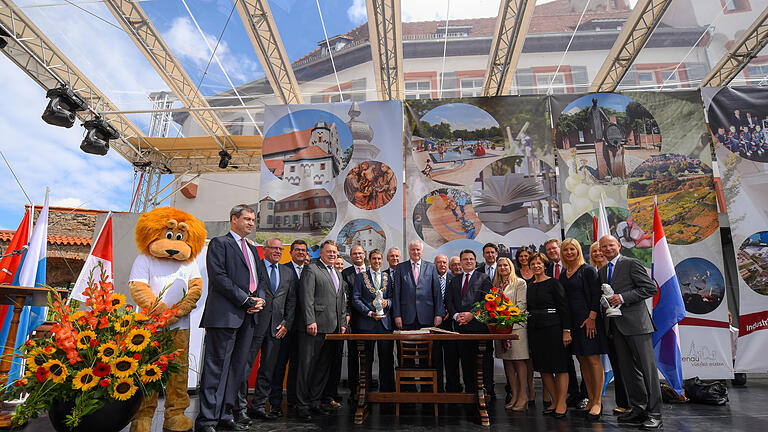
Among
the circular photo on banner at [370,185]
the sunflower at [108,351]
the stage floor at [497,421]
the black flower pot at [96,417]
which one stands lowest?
the stage floor at [497,421]

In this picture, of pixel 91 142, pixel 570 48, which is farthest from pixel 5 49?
pixel 570 48

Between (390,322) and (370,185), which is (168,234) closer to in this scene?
(390,322)

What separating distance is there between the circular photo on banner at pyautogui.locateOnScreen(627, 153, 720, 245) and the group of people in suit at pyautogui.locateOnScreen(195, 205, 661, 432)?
6.98 ft

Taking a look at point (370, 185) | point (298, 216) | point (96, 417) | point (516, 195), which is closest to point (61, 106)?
point (298, 216)

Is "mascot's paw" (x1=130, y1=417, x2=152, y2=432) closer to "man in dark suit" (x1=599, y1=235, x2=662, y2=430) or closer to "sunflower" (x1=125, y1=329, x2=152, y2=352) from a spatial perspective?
"sunflower" (x1=125, y1=329, x2=152, y2=352)

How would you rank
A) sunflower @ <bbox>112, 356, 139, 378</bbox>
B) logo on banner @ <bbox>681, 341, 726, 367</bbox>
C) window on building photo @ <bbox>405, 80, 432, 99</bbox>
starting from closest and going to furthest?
sunflower @ <bbox>112, 356, 139, 378</bbox>, logo on banner @ <bbox>681, 341, 726, 367</bbox>, window on building photo @ <bbox>405, 80, 432, 99</bbox>

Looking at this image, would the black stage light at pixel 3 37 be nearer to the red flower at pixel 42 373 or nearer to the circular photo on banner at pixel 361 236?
the circular photo on banner at pixel 361 236

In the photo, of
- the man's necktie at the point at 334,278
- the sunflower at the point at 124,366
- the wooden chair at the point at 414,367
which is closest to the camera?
the sunflower at the point at 124,366

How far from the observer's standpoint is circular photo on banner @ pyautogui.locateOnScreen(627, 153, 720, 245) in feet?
18.8

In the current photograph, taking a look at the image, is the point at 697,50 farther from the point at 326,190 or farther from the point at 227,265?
the point at 227,265

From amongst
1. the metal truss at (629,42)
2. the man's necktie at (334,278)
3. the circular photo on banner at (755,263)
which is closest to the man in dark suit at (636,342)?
the man's necktie at (334,278)

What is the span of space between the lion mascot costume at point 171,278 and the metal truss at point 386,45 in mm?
4116

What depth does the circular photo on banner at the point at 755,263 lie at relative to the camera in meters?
5.53

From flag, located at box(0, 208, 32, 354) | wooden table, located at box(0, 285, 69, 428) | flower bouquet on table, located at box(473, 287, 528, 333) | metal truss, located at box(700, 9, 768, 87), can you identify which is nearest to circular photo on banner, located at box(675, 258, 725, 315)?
metal truss, located at box(700, 9, 768, 87)
